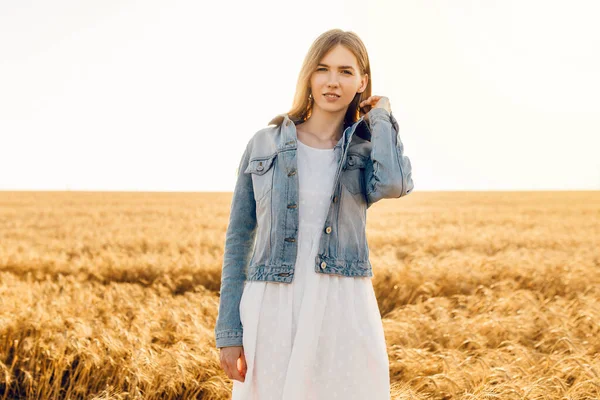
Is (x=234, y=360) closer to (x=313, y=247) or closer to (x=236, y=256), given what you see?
(x=236, y=256)

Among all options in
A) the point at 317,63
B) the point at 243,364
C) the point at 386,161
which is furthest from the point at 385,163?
the point at 243,364

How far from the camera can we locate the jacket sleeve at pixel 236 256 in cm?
224

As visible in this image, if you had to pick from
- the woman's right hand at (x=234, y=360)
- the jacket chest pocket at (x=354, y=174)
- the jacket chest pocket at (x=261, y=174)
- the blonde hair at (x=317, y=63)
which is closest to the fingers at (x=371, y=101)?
the blonde hair at (x=317, y=63)

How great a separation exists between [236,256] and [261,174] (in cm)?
34

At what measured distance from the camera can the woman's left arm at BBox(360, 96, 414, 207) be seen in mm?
2201

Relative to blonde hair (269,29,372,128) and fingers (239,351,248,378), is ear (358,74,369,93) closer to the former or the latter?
blonde hair (269,29,372,128)

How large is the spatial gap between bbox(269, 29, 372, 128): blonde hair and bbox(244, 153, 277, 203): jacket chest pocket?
0.69ft

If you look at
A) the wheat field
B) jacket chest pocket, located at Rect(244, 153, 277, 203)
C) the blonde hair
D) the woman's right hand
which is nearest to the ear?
the blonde hair

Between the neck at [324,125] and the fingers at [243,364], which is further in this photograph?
the neck at [324,125]

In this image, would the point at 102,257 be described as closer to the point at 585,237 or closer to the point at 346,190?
the point at 346,190

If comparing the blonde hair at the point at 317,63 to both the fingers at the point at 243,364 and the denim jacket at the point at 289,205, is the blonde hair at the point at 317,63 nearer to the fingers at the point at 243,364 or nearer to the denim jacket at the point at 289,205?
the denim jacket at the point at 289,205

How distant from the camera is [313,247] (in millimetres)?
2195

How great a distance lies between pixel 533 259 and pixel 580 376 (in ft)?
19.0

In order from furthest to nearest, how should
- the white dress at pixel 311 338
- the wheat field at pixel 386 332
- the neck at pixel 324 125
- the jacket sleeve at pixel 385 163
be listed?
the wheat field at pixel 386 332
the neck at pixel 324 125
the jacket sleeve at pixel 385 163
the white dress at pixel 311 338
